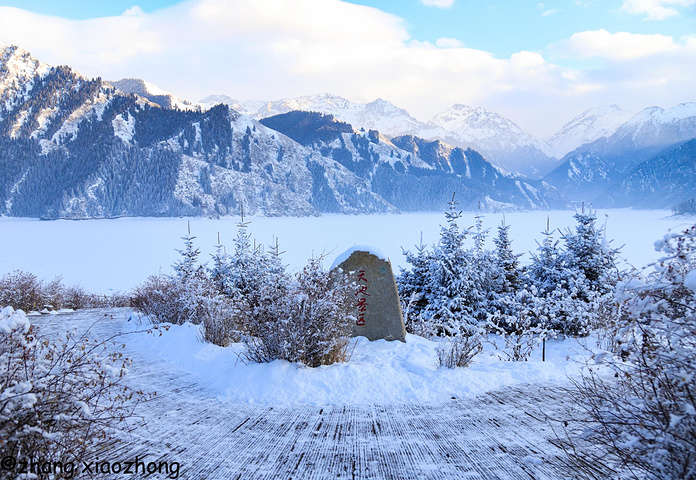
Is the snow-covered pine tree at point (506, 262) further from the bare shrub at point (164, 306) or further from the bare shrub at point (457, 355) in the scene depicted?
the bare shrub at point (164, 306)

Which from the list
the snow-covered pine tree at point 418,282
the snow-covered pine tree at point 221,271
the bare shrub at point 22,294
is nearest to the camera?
the bare shrub at point 22,294

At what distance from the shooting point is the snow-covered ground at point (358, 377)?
502 cm

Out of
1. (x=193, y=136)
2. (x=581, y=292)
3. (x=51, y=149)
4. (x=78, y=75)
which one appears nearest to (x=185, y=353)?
(x=581, y=292)

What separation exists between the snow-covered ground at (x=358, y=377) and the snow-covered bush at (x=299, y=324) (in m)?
0.20

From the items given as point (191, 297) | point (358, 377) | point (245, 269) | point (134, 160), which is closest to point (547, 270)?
point (245, 269)

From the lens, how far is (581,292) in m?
12.2

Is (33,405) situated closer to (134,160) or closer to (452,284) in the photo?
(452,284)

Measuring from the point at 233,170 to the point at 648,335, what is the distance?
162m

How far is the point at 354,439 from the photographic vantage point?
3961 millimetres

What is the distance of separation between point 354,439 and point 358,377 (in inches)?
57.7

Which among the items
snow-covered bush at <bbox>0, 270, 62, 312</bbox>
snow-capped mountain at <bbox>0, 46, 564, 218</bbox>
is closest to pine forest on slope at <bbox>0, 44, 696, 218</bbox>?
snow-capped mountain at <bbox>0, 46, 564, 218</bbox>

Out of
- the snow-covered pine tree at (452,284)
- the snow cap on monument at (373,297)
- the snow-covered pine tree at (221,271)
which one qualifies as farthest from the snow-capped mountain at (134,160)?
the snow cap on monument at (373,297)

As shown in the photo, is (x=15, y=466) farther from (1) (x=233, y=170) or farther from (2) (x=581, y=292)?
(1) (x=233, y=170)

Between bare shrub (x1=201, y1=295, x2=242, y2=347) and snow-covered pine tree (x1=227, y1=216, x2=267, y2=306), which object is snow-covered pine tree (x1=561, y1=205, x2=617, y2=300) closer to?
snow-covered pine tree (x1=227, y1=216, x2=267, y2=306)
